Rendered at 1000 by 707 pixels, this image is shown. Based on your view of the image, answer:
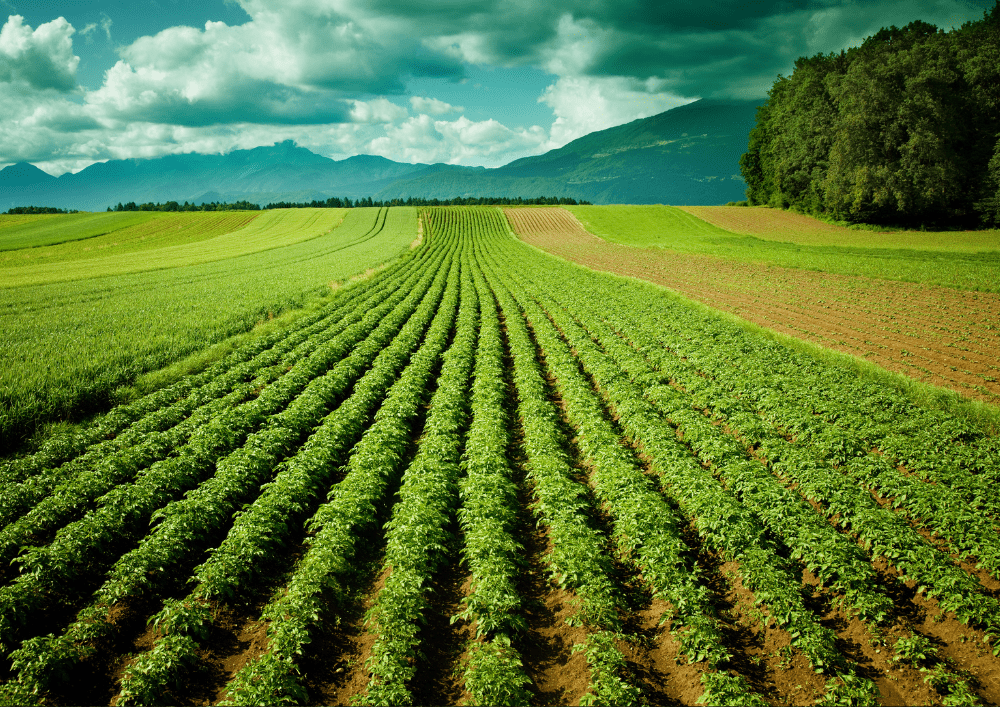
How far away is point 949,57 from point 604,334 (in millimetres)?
65212

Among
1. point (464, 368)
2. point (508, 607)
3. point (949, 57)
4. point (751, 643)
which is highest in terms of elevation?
point (949, 57)

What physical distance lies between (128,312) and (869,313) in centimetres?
3939

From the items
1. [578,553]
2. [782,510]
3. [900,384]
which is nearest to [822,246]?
[900,384]

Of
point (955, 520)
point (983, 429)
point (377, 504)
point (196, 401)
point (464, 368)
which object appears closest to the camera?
point (955, 520)

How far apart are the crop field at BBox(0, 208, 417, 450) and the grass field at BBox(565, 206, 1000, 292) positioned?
3911 cm

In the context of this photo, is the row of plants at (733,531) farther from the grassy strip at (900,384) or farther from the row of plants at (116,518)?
the row of plants at (116,518)

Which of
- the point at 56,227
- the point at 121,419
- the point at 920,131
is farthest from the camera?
the point at 56,227

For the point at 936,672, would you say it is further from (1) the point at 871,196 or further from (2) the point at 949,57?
(2) the point at 949,57

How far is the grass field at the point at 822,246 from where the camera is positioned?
32.0 meters

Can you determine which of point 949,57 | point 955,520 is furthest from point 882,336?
point 949,57

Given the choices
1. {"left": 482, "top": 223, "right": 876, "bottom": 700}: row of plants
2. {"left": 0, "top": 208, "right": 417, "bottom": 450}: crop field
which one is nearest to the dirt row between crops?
{"left": 482, "top": 223, "right": 876, "bottom": 700}: row of plants

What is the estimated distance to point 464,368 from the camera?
17.4 meters

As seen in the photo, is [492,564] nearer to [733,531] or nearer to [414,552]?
[414,552]

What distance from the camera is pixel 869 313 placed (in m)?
23.7
